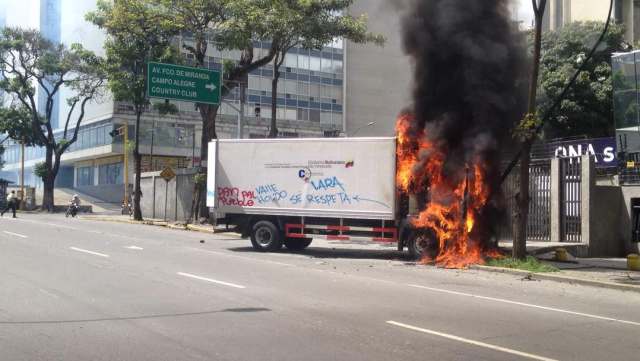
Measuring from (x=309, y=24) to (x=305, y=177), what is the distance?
1112cm

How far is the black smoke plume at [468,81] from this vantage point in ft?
52.3

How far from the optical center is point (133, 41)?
31.0 m

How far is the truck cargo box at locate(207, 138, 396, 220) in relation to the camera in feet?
55.1

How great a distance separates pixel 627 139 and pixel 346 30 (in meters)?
12.6

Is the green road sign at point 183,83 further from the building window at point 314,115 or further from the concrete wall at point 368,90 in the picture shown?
the concrete wall at point 368,90

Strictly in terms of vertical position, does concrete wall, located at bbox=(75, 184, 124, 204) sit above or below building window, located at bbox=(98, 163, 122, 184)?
below

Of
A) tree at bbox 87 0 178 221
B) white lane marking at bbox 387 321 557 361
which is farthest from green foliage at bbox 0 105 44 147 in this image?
white lane marking at bbox 387 321 557 361

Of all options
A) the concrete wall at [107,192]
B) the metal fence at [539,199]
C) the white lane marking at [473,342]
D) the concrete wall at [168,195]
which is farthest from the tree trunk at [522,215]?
the concrete wall at [107,192]

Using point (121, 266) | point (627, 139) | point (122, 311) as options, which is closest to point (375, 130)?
point (627, 139)

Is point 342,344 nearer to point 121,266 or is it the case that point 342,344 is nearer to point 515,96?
point 121,266

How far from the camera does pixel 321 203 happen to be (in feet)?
57.5

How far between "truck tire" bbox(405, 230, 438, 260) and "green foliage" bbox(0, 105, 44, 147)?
44.1 metres

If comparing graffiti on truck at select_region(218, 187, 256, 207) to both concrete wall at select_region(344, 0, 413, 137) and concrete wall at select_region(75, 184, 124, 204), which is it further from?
concrete wall at select_region(344, 0, 413, 137)

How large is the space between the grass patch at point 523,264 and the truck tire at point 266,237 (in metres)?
5.98
